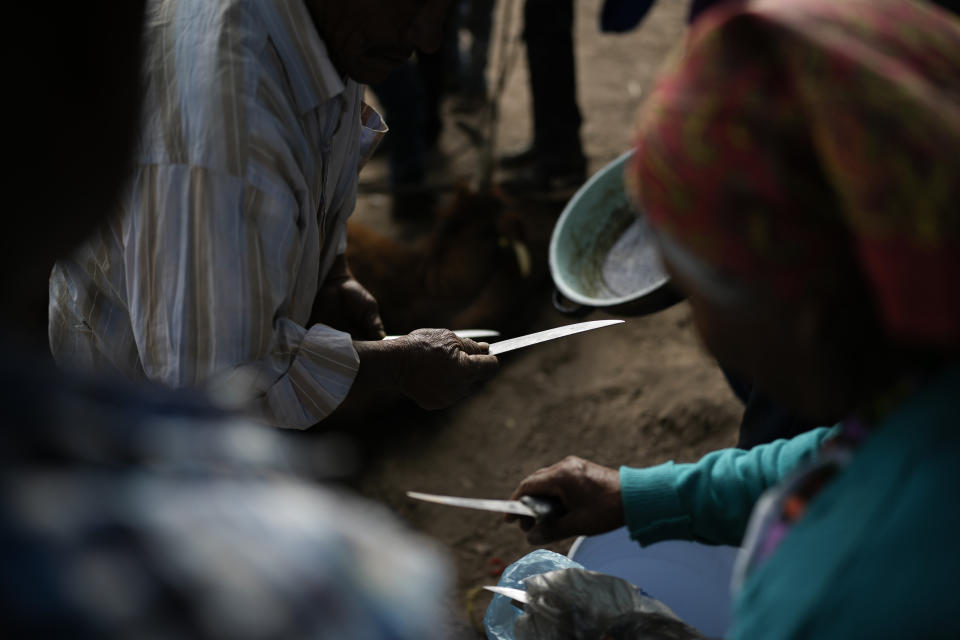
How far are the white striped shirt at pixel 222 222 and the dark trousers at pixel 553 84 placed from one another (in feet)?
10.8

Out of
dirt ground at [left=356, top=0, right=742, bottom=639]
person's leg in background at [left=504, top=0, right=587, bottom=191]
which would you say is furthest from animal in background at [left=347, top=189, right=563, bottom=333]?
person's leg in background at [left=504, top=0, right=587, bottom=191]

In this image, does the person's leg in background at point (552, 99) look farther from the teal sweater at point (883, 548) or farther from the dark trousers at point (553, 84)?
the teal sweater at point (883, 548)

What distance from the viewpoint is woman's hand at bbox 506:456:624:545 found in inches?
65.9

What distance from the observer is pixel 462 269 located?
170 inches

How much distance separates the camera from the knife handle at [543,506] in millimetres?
1683

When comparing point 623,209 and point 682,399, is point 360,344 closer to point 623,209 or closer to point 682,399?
point 623,209

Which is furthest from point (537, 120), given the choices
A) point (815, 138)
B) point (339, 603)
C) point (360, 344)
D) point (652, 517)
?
point (339, 603)

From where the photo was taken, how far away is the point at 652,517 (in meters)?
1.62

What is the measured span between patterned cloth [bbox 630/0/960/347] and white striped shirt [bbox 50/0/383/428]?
3.03 ft

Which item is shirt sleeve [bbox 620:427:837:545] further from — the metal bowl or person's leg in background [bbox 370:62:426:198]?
person's leg in background [bbox 370:62:426:198]

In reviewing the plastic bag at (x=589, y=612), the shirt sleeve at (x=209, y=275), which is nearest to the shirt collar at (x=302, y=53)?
the shirt sleeve at (x=209, y=275)

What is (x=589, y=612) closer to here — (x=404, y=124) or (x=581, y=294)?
(x=581, y=294)

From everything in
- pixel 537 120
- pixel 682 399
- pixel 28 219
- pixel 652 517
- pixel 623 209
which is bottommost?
pixel 682 399

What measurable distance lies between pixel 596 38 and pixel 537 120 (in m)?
2.42
